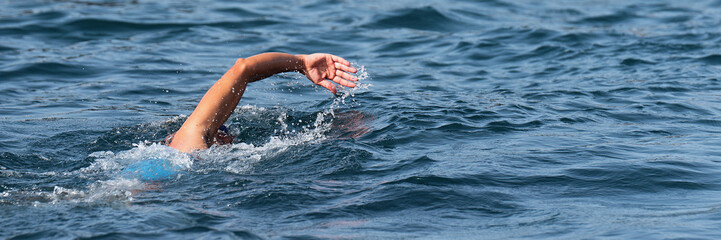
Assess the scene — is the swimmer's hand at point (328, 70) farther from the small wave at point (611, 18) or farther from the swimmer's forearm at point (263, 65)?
the small wave at point (611, 18)

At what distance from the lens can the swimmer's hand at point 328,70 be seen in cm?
613

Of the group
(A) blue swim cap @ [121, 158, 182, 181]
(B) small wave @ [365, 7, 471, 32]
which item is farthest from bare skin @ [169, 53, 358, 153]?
(B) small wave @ [365, 7, 471, 32]

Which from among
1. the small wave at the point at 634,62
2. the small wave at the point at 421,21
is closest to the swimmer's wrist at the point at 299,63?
the small wave at the point at 634,62

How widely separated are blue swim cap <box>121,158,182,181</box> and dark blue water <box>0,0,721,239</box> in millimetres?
79

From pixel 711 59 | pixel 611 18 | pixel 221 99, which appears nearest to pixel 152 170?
pixel 221 99

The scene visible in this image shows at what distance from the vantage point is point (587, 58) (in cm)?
1120

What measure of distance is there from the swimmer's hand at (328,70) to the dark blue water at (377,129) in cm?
52

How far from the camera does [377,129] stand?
718cm

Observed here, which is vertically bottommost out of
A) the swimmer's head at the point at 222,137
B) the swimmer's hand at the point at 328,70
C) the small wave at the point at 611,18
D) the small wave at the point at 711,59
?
the swimmer's head at the point at 222,137

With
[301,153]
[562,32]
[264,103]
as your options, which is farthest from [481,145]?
[562,32]

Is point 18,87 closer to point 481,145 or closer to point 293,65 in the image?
point 293,65

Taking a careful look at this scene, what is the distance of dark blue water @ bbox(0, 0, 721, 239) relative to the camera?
4895 mm

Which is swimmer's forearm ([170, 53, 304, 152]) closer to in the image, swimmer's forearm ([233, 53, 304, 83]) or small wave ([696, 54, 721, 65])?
swimmer's forearm ([233, 53, 304, 83])

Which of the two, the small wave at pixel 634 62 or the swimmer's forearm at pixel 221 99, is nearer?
the swimmer's forearm at pixel 221 99
